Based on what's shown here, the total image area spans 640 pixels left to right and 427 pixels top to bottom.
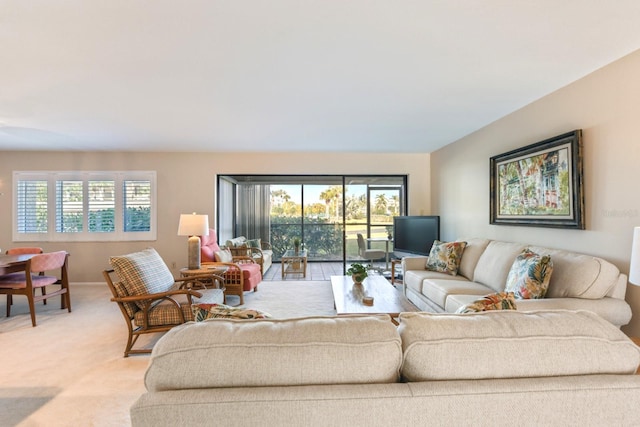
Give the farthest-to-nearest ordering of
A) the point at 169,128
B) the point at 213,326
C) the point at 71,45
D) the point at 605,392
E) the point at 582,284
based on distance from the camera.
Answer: the point at 169,128 → the point at 582,284 → the point at 71,45 → the point at 213,326 → the point at 605,392

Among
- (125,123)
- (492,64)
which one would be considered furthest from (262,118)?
(492,64)

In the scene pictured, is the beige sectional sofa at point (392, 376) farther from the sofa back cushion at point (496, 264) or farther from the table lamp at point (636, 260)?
the sofa back cushion at point (496, 264)

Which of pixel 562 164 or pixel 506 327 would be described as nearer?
pixel 506 327

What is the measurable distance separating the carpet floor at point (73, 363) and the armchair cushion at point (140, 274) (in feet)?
1.96

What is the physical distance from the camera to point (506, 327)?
98 centimetres

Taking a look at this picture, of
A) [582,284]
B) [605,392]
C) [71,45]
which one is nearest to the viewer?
[605,392]

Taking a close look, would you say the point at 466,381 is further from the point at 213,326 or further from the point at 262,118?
the point at 262,118

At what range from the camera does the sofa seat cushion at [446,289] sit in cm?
310

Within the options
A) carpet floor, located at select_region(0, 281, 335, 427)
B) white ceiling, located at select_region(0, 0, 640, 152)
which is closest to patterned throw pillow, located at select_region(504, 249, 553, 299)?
white ceiling, located at select_region(0, 0, 640, 152)

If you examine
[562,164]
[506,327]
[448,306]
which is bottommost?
[448,306]

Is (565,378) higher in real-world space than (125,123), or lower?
lower

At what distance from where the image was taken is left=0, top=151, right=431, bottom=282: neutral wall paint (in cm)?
555

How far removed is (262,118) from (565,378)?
11.7ft

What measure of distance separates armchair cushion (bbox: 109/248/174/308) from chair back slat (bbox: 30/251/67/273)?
64.8 inches
